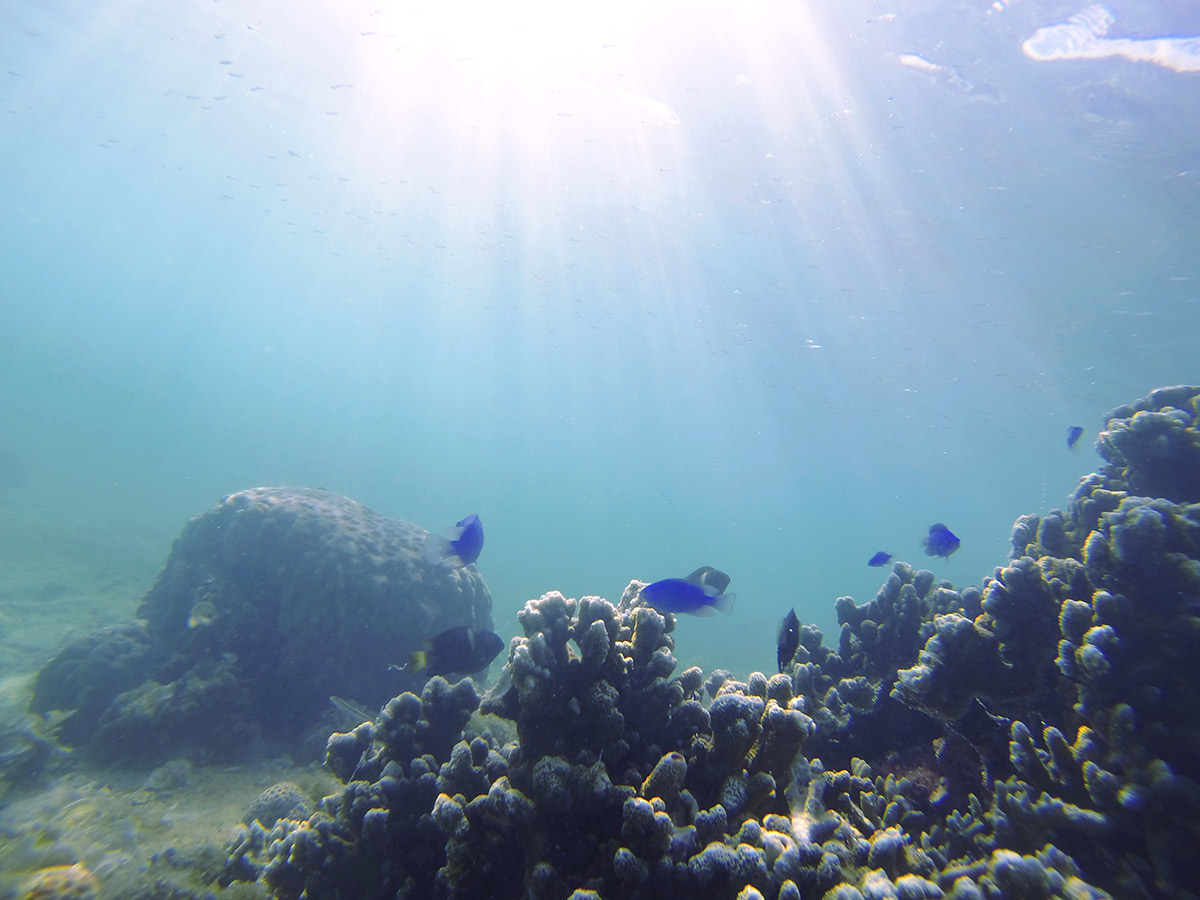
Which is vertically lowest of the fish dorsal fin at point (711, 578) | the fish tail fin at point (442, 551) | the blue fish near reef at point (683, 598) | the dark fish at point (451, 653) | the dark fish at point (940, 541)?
the dark fish at point (940, 541)

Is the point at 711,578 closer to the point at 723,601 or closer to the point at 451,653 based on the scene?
the point at 723,601

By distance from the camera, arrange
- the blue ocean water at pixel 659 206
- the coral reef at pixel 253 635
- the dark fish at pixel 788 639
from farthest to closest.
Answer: the blue ocean water at pixel 659 206 → the coral reef at pixel 253 635 → the dark fish at pixel 788 639

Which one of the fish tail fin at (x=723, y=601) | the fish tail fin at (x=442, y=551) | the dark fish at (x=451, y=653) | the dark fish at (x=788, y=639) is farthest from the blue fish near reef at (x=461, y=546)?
the dark fish at (x=788, y=639)

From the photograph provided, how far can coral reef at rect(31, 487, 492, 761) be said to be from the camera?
6898 mm

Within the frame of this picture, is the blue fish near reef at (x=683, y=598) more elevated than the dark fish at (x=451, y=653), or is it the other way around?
the blue fish near reef at (x=683, y=598)

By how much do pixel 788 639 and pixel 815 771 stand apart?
2.82ft

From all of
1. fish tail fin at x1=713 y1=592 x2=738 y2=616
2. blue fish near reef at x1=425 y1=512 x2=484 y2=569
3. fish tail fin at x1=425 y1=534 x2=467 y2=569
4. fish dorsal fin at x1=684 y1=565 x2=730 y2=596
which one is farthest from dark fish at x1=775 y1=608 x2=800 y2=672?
fish tail fin at x1=425 y1=534 x2=467 y2=569

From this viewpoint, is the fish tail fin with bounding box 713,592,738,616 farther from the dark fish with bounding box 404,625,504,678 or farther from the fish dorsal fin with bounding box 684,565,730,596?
the dark fish with bounding box 404,625,504,678

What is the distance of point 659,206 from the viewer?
936 inches

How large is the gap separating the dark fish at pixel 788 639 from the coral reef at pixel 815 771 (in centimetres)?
50

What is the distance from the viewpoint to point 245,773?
6453mm

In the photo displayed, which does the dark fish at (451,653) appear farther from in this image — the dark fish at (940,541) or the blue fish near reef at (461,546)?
the dark fish at (940,541)

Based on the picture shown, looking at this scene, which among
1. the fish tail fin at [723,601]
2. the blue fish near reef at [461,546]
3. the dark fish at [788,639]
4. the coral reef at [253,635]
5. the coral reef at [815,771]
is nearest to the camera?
the coral reef at [815,771]

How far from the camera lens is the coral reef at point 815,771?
2.39 meters
